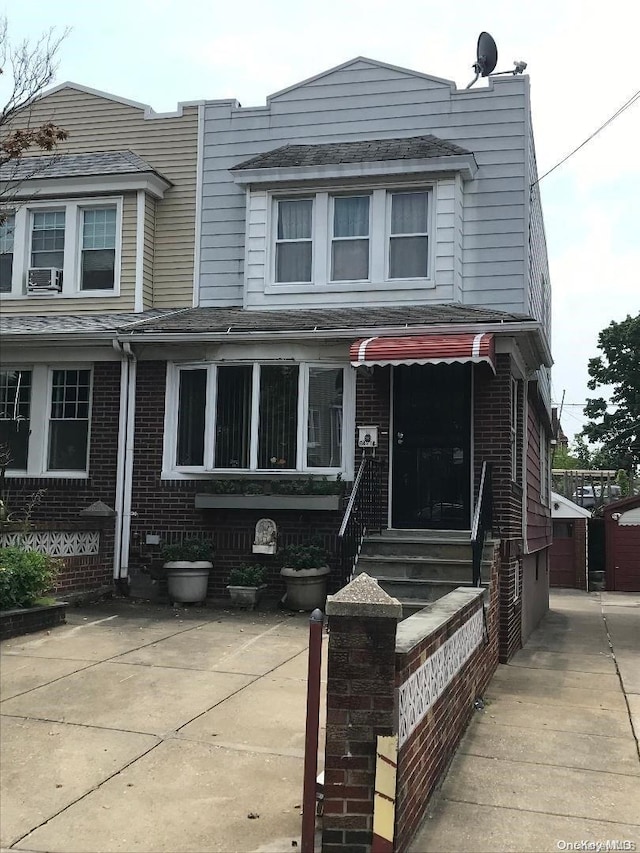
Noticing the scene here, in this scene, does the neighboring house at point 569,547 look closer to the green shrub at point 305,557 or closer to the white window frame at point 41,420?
the green shrub at point 305,557

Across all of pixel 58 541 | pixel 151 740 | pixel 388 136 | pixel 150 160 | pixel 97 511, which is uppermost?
pixel 388 136

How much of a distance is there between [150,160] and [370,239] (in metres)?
4.10

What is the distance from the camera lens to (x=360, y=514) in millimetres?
9859

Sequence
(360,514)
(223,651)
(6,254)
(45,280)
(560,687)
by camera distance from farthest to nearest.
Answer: (6,254)
(45,280)
(360,514)
(560,687)
(223,651)

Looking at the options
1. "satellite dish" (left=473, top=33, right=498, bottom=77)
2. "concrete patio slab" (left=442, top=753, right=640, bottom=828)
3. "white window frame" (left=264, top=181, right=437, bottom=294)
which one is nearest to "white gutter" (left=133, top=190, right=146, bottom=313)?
"white window frame" (left=264, top=181, right=437, bottom=294)

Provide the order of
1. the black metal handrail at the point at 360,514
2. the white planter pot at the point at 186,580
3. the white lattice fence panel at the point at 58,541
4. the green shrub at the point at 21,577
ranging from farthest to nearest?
the white planter pot at the point at 186,580, the black metal handrail at the point at 360,514, the white lattice fence panel at the point at 58,541, the green shrub at the point at 21,577

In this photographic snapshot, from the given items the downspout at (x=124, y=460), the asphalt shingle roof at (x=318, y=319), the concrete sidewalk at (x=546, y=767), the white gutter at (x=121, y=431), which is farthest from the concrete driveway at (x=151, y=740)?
the asphalt shingle roof at (x=318, y=319)

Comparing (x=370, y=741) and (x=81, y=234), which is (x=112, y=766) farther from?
(x=81, y=234)

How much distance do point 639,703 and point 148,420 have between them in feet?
23.2

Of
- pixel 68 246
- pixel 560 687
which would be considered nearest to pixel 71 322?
pixel 68 246

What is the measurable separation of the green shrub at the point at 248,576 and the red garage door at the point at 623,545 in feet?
57.6

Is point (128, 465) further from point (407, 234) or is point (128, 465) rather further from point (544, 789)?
point (544, 789)

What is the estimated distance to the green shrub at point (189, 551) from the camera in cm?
1013

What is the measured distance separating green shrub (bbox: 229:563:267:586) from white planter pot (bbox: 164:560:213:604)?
0.36 metres
